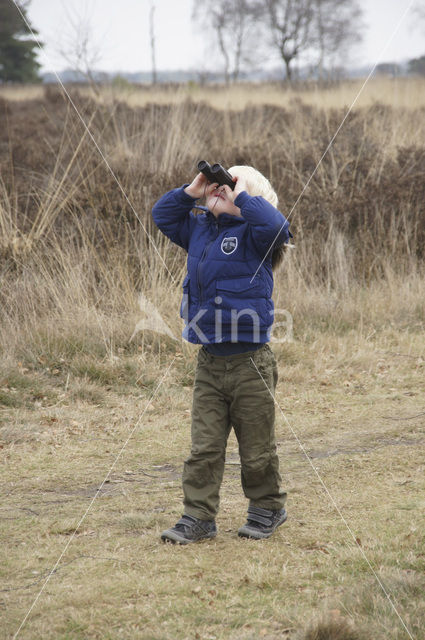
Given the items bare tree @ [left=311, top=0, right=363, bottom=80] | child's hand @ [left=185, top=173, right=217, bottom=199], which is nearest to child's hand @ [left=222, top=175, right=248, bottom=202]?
child's hand @ [left=185, top=173, right=217, bottom=199]

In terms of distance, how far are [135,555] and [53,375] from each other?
10.0 feet

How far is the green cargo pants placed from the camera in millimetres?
3150

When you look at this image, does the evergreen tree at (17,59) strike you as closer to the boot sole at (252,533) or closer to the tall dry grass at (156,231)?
the tall dry grass at (156,231)

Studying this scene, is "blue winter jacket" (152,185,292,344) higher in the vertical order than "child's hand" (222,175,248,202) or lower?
lower

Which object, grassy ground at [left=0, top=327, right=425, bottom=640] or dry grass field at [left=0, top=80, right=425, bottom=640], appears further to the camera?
dry grass field at [left=0, top=80, right=425, bottom=640]

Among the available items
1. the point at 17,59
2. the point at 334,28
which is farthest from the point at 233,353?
the point at 17,59

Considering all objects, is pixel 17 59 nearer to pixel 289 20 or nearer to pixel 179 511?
pixel 289 20

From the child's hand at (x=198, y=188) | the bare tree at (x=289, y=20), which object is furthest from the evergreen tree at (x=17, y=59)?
the child's hand at (x=198, y=188)

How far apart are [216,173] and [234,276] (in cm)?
44

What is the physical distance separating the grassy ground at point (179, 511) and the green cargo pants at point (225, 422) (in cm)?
27

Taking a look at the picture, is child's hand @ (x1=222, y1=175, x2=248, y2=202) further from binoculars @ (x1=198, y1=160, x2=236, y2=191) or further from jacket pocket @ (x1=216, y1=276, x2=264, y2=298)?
jacket pocket @ (x1=216, y1=276, x2=264, y2=298)

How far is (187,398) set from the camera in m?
5.58

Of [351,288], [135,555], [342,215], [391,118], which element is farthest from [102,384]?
[391,118]

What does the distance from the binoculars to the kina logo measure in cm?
23
